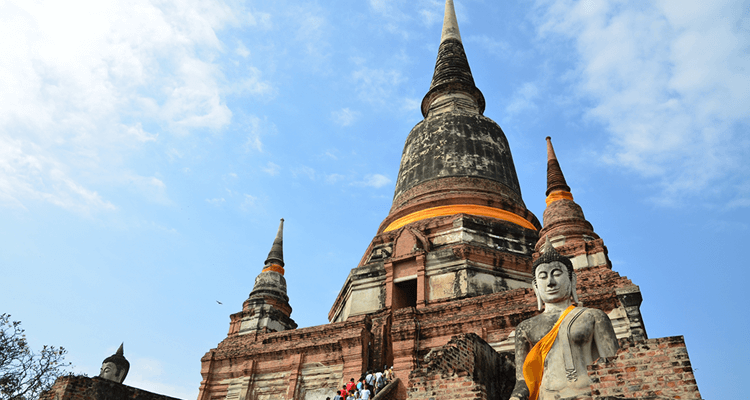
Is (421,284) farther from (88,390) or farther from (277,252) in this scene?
(277,252)

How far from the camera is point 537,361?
6.14 meters

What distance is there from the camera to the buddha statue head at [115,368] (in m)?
13.8

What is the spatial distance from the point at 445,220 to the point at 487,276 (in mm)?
2672

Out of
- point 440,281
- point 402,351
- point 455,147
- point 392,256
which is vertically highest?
point 455,147

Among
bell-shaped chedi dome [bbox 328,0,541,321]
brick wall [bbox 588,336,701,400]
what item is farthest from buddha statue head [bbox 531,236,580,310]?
bell-shaped chedi dome [bbox 328,0,541,321]

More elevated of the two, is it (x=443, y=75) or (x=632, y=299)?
(x=443, y=75)

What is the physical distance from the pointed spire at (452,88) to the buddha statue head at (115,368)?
49.9 ft

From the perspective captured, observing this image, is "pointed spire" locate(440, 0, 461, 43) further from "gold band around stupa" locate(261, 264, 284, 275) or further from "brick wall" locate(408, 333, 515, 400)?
"brick wall" locate(408, 333, 515, 400)

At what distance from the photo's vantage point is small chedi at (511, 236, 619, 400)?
A: 578 cm

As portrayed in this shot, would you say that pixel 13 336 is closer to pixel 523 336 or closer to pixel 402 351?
pixel 402 351

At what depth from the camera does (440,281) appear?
50.4 feet

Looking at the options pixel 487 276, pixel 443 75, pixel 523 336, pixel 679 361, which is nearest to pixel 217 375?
pixel 487 276

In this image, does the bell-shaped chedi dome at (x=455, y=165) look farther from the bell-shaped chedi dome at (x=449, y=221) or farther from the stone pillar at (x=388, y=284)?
the stone pillar at (x=388, y=284)

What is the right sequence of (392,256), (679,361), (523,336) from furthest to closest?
(392,256) → (523,336) → (679,361)
